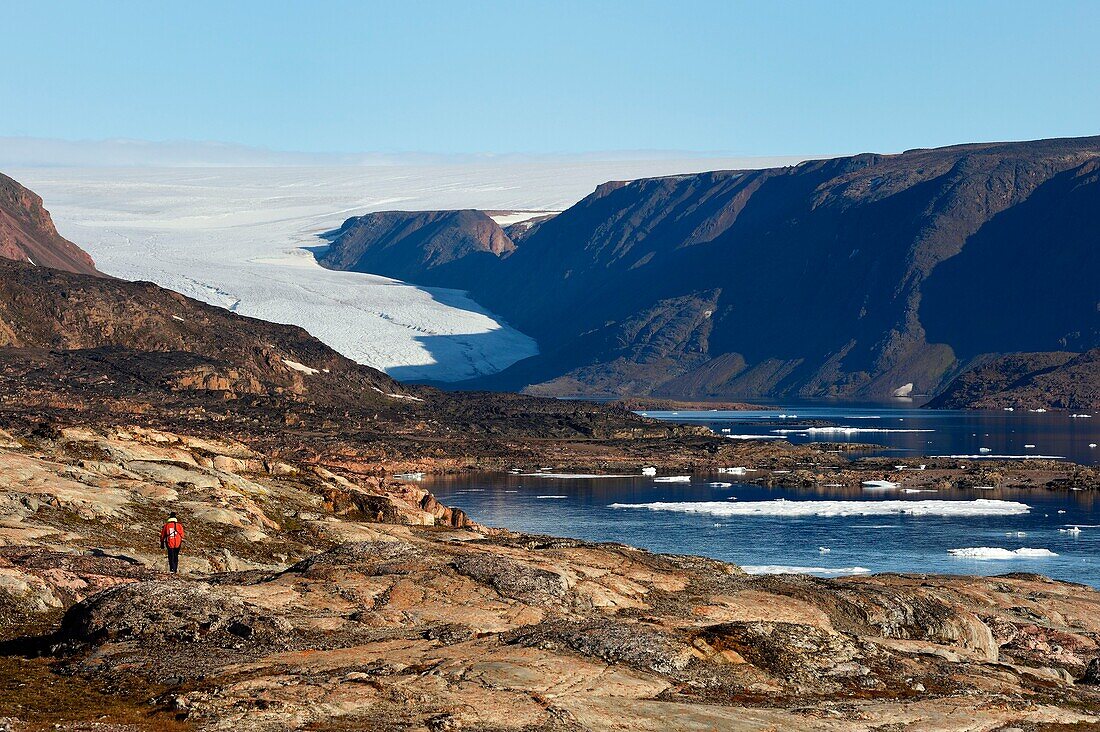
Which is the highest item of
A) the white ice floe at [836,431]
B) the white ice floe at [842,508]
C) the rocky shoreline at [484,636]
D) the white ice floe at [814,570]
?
the rocky shoreline at [484,636]

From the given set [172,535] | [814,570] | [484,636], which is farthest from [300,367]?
[484,636]

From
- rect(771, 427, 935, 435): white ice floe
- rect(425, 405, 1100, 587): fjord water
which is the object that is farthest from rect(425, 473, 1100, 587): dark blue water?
rect(771, 427, 935, 435): white ice floe

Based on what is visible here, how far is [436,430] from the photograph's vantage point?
147 m

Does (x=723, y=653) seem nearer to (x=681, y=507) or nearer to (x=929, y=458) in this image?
(x=681, y=507)

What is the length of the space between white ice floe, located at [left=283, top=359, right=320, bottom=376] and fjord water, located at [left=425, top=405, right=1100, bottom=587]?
37255 millimetres

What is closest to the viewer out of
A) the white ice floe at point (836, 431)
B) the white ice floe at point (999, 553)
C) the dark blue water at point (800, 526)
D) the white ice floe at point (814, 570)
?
the white ice floe at point (814, 570)

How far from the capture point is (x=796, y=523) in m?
89.4

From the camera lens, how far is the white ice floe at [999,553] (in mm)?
72500

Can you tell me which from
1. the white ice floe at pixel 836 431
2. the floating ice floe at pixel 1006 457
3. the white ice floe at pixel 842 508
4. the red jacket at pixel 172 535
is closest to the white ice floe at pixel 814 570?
the white ice floe at pixel 842 508

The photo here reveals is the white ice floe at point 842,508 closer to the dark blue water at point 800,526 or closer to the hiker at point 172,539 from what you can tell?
the dark blue water at point 800,526

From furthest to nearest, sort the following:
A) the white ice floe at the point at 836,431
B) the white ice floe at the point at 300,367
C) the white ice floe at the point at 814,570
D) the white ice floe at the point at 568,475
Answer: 1. the white ice floe at the point at 836,431
2. the white ice floe at the point at 300,367
3. the white ice floe at the point at 568,475
4. the white ice floe at the point at 814,570

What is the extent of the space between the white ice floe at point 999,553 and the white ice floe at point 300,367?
9422cm

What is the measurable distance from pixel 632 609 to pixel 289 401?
4507 inches

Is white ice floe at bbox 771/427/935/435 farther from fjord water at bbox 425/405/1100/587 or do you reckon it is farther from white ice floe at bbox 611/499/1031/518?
white ice floe at bbox 611/499/1031/518
